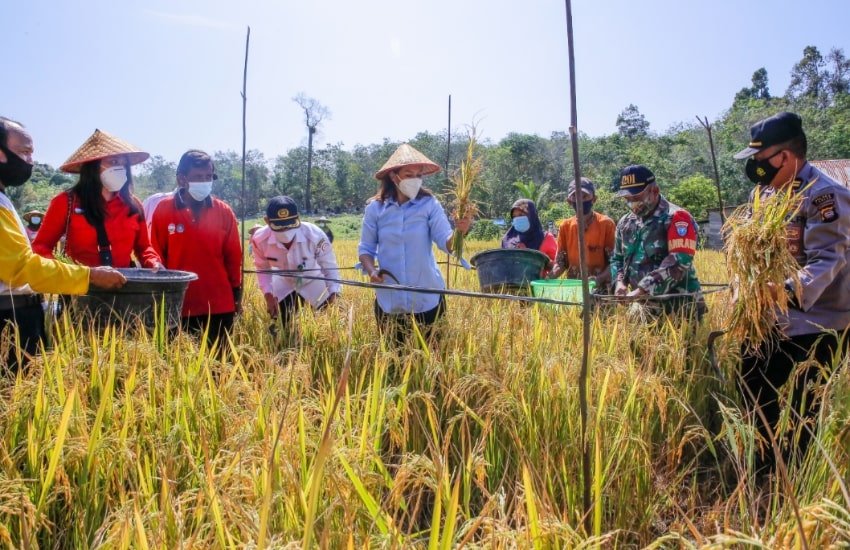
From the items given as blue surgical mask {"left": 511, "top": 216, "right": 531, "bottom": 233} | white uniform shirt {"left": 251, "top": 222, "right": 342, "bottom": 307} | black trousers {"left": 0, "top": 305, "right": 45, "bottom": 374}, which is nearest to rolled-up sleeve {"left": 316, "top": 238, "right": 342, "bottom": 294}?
white uniform shirt {"left": 251, "top": 222, "right": 342, "bottom": 307}

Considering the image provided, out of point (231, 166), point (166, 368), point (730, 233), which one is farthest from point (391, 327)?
point (231, 166)

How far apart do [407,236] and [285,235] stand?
1.00 m

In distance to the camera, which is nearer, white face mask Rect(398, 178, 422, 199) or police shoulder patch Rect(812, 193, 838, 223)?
police shoulder patch Rect(812, 193, 838, 223)

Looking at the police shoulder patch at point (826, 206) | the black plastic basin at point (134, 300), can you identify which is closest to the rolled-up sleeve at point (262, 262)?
the black plastic basin at point (134, 300)

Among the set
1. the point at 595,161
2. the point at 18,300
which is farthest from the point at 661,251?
the point at 595,161

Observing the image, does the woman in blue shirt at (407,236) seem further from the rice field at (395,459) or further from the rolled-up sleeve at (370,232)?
the rice field at (395,459)

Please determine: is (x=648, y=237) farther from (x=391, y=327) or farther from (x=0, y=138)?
(x=0, y=138)

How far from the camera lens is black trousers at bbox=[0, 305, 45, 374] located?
93.0 inches

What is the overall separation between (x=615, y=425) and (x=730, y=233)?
86cm

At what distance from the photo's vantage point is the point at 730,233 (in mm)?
2172

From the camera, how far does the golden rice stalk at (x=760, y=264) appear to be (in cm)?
194

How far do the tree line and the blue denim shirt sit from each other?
0.39m

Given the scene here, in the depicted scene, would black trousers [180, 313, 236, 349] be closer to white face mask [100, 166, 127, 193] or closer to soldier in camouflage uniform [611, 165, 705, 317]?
Result: white face mask [100, 166, 127, 193]

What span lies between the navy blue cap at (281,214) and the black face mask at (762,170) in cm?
261
